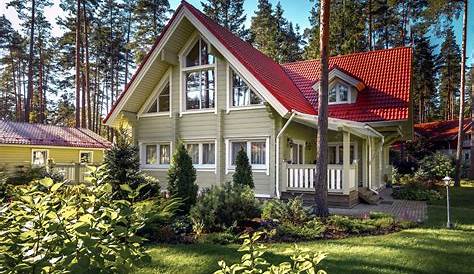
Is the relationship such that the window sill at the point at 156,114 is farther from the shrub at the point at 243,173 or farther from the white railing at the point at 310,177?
the white railing at the point at 310,177

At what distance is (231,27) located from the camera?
99.5ft

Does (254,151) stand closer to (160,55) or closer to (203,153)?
(203,153)

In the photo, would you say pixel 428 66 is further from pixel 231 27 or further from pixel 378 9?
pixel 231 27

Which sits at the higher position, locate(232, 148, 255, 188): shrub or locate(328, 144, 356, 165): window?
locate(328, 144, 356, 165): window

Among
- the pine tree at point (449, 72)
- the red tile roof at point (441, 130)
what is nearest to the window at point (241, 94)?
the red tile roof at point (441, 130)

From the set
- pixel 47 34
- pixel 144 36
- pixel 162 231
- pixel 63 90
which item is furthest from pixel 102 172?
pixel 63 90

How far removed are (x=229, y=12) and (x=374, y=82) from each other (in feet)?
57.3

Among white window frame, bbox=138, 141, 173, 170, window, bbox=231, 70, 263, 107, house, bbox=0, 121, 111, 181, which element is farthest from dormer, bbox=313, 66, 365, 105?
house, bbox=0, 121, 111, 181

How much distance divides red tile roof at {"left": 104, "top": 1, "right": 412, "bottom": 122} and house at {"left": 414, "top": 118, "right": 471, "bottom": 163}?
63.9ft

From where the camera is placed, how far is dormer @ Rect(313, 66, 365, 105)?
52.7 feet

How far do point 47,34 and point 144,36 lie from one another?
12445mm

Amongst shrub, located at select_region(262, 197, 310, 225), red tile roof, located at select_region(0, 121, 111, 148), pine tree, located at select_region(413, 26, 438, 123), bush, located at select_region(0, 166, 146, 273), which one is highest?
pine tree, located at select_region(413, 26, 438, 123)

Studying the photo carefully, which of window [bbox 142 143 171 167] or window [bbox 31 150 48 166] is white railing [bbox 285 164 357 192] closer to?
window [bbox 142 143 171 167]

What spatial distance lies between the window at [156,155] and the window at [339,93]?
814cm
